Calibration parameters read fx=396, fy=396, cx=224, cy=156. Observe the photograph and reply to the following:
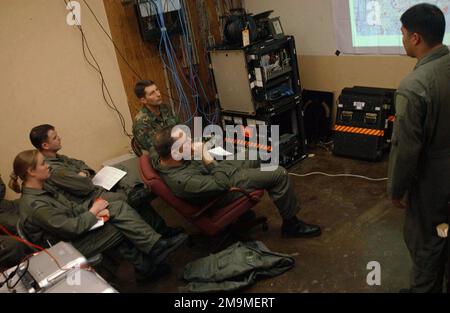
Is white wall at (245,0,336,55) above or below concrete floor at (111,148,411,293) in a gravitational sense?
above

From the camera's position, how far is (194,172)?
2.66m

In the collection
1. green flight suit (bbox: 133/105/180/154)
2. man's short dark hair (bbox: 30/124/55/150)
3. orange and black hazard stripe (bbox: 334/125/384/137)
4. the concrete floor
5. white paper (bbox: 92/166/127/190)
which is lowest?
the concrete floor

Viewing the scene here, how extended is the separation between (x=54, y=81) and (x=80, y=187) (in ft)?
4.67

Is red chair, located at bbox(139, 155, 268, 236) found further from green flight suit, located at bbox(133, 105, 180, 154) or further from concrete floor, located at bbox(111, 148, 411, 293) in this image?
green flight suit, located at bbox(133, 105, 180, 154)

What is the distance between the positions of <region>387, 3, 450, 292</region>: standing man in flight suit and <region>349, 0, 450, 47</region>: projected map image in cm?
175

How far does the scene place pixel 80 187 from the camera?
8.82ft

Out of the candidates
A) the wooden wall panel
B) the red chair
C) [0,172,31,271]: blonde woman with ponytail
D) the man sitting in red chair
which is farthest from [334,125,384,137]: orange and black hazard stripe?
[0,172,31,271]: blonde woman with ponytail

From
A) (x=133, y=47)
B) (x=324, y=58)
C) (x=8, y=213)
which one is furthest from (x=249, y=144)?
(x=8, y=213)

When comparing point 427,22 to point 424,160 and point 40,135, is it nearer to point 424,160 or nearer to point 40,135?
point 424,160

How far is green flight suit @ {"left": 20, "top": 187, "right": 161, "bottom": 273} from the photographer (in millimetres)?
2268

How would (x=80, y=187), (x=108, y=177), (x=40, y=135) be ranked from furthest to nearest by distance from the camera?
(x=108, y=177)
(x=40, y=135)
(x=80, y=187)

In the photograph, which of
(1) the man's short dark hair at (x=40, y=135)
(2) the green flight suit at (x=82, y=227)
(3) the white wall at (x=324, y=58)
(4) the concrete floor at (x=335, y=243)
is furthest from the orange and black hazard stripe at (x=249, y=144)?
(1) the man's short dark hair at (x=40, y=135)

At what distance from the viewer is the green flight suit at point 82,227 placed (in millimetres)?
2268

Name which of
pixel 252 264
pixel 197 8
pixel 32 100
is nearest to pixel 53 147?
pixel 32 100
